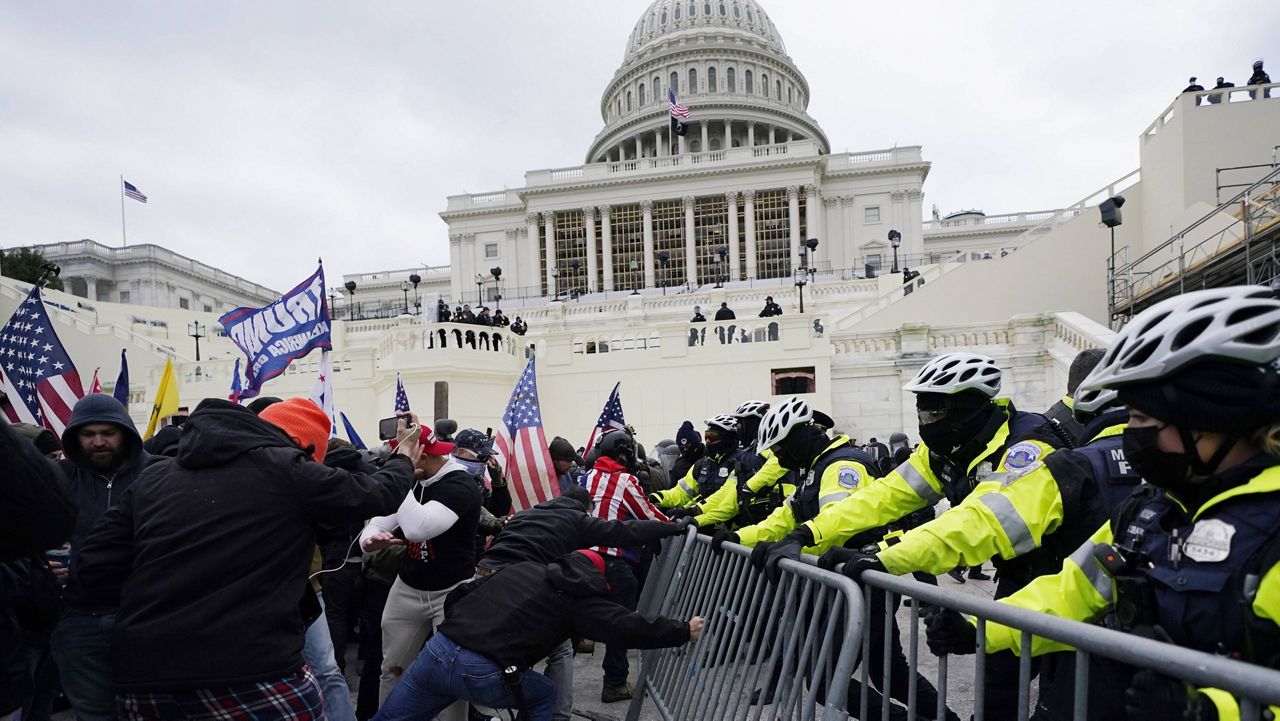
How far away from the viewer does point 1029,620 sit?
187cm

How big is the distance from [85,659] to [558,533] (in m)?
2.01

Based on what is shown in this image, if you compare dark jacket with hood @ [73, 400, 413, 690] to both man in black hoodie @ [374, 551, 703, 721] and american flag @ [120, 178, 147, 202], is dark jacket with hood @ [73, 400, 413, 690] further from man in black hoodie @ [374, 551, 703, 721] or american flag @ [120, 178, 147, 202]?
american flag @ [120, 178, 147, 202]

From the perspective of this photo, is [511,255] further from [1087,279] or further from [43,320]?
[43,320]

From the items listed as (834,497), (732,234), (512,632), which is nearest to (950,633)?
(834,497)

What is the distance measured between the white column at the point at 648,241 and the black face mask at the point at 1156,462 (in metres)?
57.4

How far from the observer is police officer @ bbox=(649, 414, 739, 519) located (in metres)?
6.70

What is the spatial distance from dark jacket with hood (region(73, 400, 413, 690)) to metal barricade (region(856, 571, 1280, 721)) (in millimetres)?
1927

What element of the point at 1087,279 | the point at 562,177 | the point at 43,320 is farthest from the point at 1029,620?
the point at 562,177

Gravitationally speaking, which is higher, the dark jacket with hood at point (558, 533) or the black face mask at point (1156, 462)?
the black face mask at point (1156, 462)

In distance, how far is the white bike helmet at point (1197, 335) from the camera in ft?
5.83

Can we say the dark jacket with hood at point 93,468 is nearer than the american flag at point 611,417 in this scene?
Yes

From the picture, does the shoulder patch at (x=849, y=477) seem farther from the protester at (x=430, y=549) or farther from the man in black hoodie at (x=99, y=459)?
the man in black hoodie at (x=99, y=459)

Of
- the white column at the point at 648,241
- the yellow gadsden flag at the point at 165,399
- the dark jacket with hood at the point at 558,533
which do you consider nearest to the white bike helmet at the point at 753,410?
the dark jacket with hood at the point at 558,533

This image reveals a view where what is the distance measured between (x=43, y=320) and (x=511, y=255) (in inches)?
2294
